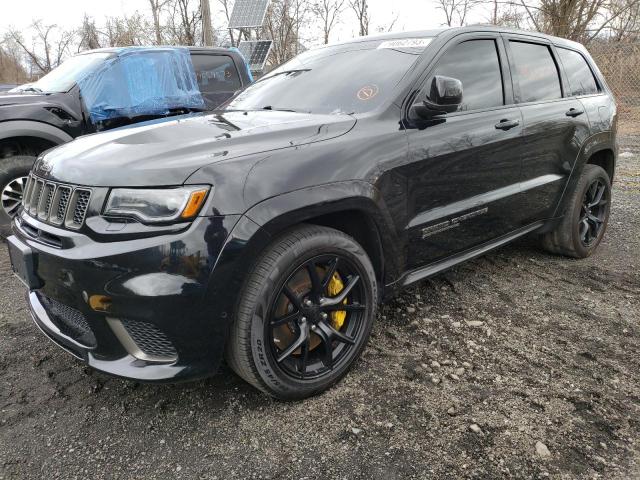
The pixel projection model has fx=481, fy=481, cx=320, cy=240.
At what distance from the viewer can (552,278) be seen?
373cm

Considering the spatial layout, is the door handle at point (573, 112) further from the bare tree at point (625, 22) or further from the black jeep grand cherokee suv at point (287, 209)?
the bare tree at point (625, 22)

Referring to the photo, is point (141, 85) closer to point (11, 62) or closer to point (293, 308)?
point (293, 308)

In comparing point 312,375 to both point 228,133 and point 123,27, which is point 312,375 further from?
point 123,27

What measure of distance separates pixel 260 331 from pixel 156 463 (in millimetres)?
672

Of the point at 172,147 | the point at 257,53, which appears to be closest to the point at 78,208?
the point at 172,147

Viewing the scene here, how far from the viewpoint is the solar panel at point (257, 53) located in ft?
35.6

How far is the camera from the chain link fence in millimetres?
13320

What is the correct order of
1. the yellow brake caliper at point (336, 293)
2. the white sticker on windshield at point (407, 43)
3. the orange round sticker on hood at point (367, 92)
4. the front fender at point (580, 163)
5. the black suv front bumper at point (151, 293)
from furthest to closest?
the front fender at point (580, 163), the white sticker on windshield at point (407, 43), the orange round sticker on hood at point (367, 92), the yellow brake caliper at point (336, 293), the black suv front bumper at point (151, 293)

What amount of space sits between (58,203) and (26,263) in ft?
0.98

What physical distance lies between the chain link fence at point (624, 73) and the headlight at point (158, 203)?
47.2 ft

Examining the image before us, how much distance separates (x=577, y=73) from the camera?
13.1 ft

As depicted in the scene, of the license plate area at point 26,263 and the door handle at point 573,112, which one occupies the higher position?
the door handle at point 573,112

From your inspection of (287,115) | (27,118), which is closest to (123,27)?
(27,118)

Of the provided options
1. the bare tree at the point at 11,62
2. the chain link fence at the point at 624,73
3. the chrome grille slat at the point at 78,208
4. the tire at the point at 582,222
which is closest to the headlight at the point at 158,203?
the chrome grille slat at the point at 78,208
